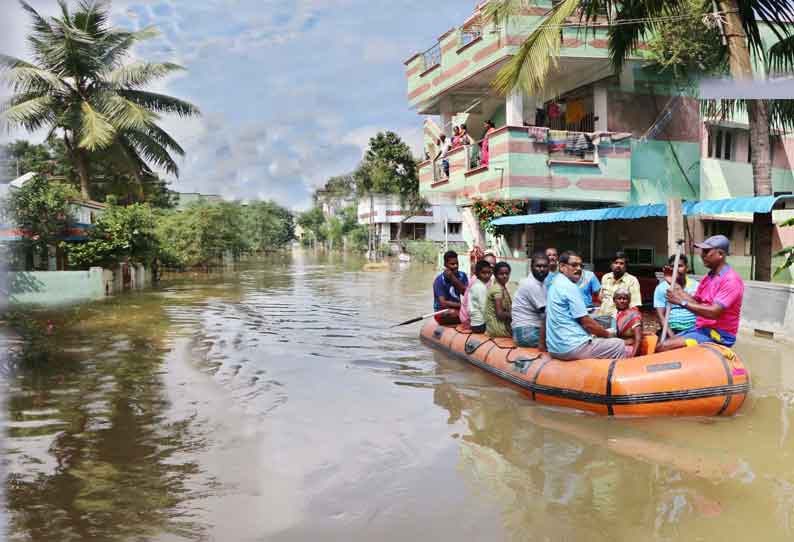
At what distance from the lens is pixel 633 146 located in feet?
66.3

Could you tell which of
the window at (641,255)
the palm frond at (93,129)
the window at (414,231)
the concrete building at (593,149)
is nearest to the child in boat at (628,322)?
the concrete building at (593,149)

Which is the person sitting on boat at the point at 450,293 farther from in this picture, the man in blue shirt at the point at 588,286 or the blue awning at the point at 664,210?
the blue awning at the point at 664,210

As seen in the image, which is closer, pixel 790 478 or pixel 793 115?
pixel 790 478

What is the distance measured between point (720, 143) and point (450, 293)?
47.5 ft

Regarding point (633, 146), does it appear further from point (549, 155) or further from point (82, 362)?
point (82, 362)

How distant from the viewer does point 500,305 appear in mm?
9555

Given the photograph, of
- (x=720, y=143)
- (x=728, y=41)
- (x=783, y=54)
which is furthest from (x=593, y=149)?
(x=728, y=41)

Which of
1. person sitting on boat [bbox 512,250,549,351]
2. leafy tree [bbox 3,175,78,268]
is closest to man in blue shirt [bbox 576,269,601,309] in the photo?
person sitting on boat [bbox 512,250,549,351]

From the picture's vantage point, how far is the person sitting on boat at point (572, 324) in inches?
291

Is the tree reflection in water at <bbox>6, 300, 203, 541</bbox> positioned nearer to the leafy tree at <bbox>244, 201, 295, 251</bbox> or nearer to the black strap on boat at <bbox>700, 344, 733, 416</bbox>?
the black strap on boat at <bbox>700, 344, 733, 416</bbox>

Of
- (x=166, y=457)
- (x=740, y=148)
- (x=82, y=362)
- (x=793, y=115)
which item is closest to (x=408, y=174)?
(x=740, y=148)

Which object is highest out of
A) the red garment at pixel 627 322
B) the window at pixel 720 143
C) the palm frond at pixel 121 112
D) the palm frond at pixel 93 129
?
the palm frond at pixel 121 112

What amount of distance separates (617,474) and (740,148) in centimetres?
1985

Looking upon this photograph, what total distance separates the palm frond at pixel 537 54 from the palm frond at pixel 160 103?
17295 millimetres
